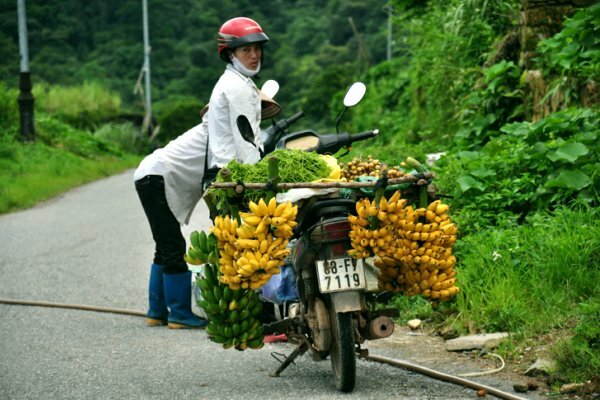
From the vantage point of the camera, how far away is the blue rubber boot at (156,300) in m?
8.32

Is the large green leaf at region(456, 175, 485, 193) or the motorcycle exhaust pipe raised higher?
the large green leaf at region(456, 175, 485, 193)

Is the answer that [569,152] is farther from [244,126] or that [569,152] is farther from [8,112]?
[8,112]

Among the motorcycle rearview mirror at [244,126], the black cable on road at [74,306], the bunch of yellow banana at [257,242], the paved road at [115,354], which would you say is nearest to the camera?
the bunch of yellow banana at [257,242]

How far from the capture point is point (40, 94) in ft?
115

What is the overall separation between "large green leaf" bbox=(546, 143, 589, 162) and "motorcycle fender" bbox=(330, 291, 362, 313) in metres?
3.48

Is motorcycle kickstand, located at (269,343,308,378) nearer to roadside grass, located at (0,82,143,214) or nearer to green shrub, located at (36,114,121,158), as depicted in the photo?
roadside grass, located at (0,82,143,214)

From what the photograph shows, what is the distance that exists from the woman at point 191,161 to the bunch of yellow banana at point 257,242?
4.22 feet

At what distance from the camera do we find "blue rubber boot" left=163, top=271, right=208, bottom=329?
8062 millimetres

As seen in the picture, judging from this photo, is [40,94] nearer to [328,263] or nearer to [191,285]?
[191,285]

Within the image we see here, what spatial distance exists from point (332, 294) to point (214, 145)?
1.76 metres

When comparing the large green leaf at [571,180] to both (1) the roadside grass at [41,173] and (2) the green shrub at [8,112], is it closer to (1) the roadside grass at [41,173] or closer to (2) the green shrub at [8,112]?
(1) the roadside grass at [41,173]

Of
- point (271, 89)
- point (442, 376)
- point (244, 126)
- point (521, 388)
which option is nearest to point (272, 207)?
point (244, 126)

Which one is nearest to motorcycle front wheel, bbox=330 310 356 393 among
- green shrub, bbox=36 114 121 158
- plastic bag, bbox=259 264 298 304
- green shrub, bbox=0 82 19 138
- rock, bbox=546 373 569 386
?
plastic bag, bbox=259 264 298 304

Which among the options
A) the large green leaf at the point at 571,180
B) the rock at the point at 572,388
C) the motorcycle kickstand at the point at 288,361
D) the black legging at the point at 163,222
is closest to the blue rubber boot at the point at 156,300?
the black legging at the point at 163,222
